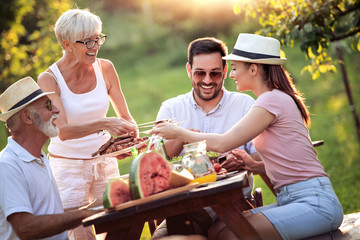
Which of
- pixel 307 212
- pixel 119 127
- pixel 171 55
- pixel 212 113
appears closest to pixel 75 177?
pixel 119 127

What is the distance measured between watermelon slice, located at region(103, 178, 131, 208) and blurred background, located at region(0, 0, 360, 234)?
1836mm

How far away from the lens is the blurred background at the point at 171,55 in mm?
7543

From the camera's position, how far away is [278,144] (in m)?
3.38

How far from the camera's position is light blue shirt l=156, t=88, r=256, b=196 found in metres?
4.45

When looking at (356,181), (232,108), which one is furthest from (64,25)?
(356,181)

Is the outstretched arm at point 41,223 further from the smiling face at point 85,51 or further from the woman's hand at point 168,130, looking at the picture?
the smiling face at point 85,51

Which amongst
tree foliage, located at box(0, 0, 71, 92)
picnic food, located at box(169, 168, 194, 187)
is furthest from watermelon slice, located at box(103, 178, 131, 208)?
tree foliage, located at box(0, 0, 71, 92)

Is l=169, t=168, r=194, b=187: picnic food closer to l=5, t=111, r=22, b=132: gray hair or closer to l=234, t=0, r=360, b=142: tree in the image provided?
l=5, t=111, r=22, b=132: gray hair

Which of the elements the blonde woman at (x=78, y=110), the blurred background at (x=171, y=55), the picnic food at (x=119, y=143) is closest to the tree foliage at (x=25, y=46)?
the blurred background at (x=171, y=55)

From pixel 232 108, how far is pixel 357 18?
67.2 inches

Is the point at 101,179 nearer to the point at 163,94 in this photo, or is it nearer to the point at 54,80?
the point at 54,80

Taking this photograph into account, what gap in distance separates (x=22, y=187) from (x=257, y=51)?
1.89 m

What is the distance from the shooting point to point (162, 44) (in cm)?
2522

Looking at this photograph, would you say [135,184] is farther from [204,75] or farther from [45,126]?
[204,75]
